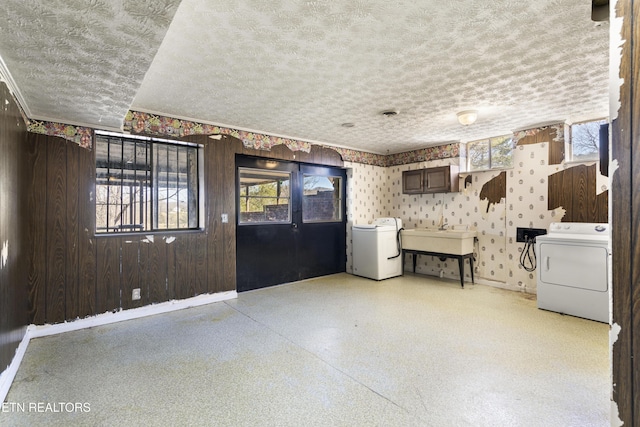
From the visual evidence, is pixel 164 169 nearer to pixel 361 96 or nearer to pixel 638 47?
pixel 361 96

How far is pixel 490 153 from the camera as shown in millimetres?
4992

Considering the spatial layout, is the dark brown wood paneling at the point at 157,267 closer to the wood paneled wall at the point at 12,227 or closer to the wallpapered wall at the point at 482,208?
the wood paneled wall at the point at 12,227

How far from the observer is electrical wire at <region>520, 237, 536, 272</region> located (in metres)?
4.41

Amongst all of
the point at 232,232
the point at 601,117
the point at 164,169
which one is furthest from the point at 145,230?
the point at 601,117

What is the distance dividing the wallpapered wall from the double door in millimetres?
358

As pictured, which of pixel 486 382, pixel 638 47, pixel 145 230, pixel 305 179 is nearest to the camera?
pixel 638 47

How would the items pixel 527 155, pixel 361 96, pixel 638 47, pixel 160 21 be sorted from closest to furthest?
pixel 638 47 < pixel 160 21 < pixel 361 96 < pixel 527 155

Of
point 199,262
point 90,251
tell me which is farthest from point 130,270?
point 199,262

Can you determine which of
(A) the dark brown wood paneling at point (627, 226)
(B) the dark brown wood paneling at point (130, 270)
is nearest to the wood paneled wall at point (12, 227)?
(B) the dark brown wood paneling at point (130, 270)

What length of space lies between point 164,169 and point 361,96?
255 cm

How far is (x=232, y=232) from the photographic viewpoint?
432 cm

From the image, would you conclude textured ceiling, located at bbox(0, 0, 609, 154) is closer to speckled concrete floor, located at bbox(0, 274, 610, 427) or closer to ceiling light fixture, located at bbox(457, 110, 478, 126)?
ceiling light fixture, located at bbox(457, 110, 478, 126)

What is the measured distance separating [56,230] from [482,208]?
5605 mm

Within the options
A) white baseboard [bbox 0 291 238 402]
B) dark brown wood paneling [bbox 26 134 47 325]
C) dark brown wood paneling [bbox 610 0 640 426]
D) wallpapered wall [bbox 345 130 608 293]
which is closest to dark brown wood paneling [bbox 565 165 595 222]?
wallpapered wall [bbox 345 130 608 293]
